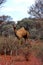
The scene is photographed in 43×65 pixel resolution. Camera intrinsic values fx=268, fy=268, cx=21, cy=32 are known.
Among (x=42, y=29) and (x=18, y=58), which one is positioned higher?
(x=18, y=58)

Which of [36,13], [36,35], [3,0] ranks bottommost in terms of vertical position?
[36,35]

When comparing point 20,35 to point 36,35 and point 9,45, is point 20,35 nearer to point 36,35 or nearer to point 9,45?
point 36,35

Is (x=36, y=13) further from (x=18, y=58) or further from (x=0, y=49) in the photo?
(x=18, y=58)

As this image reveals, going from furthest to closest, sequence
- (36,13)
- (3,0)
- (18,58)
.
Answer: (36,13), (3,0), (18,58)

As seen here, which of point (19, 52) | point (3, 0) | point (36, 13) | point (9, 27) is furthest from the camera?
point (36, 13)

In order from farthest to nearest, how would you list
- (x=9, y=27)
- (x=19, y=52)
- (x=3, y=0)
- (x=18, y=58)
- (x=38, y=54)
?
1. (x=9, y=27)
2. (x=3, y=0)
3. (x=19, y=52)
4. (x=18, y=58)
5. (x=38, y=54)

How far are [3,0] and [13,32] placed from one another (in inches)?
110

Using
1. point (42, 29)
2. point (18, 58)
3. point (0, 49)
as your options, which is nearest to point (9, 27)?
point (42, 29)

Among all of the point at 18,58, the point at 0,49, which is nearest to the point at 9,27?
the point at 0,49

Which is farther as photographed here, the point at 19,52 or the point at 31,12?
the point at 31,12

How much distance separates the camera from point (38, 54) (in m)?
10.8

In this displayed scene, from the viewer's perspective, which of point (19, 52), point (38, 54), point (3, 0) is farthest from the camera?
point (3, 0)

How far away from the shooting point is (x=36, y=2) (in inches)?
981

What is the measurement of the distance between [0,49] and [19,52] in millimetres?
1027
